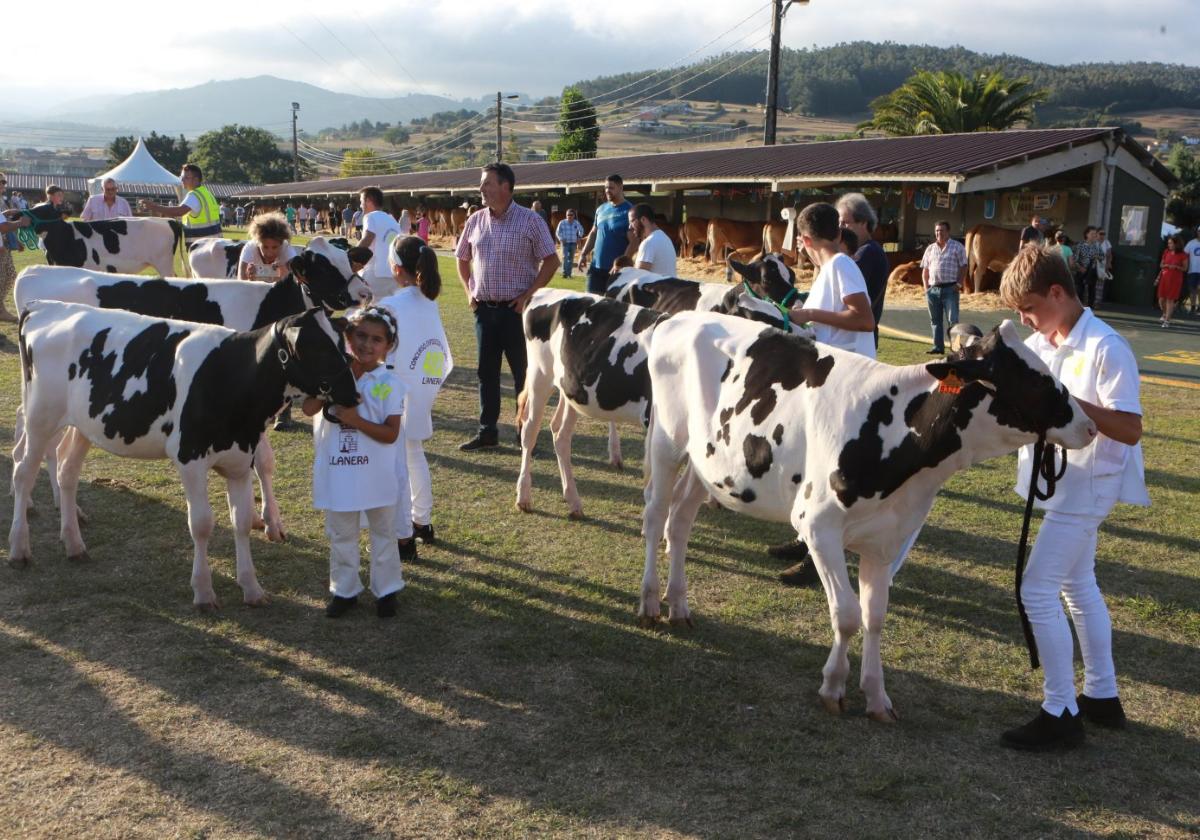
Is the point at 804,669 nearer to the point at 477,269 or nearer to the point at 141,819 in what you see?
the point at 141,819

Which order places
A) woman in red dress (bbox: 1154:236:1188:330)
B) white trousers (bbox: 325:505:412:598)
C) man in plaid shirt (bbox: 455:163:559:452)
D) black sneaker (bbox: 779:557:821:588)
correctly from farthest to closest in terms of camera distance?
woman in red dress (bbox: 1154:236:1188:330) → man in plaid shirt (bbox: 455:163:559:452) → black sneaker (bbox: 779:557:821:588) → white trousers (bbox: 325:505:412:598)

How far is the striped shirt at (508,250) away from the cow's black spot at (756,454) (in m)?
4.00

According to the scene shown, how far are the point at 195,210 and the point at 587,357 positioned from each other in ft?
27.3

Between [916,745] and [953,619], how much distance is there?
1.48 meters

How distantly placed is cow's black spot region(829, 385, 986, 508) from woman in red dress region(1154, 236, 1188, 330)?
1717 cm

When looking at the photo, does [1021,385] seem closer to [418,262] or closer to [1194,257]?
[418,262]

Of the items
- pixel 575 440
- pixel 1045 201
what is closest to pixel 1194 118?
pixel 1045 201

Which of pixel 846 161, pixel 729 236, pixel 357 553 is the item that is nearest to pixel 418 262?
pixel 357 553

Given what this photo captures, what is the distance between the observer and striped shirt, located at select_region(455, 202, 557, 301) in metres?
8.04

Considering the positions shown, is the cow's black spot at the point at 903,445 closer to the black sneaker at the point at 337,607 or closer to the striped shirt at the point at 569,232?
the black sneaker at the point at 337,607

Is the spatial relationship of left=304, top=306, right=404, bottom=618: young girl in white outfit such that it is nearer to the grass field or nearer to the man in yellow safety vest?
the grass field

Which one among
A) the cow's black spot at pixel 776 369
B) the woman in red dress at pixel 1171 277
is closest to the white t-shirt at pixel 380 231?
the cow's black spot at pixel 776 369

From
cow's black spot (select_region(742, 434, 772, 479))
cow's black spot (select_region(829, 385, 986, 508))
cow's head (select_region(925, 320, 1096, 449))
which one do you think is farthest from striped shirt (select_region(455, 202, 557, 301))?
cow's head (select_region(925, 320, 1096, 449))

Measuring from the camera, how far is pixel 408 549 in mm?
6012
